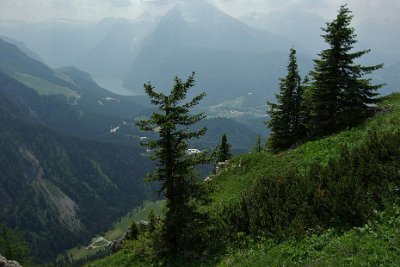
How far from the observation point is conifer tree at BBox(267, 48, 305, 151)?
4406cm

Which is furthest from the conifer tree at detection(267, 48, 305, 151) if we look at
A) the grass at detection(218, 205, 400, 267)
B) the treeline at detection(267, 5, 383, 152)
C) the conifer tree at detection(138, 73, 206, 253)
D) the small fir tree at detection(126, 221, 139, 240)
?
the grass at detection(218, 205, 400, 267)

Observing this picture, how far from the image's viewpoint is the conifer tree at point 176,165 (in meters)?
21.5

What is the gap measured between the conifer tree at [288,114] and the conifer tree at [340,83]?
847 centimetres

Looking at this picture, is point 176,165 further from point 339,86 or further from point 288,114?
point 288,114

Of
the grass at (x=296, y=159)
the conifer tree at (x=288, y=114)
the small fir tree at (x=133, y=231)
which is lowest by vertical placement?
the small fir tree at (x=133, y=231)

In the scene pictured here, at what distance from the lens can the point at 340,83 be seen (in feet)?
112

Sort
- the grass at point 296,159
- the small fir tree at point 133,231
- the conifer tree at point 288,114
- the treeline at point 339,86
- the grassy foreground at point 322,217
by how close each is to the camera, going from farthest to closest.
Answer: the conifer tree at point 288,114 < the small fir tree at point 133,231 < the treeline at point 339,86 < the grass at point 296,159 < the grassy foreground at point 322,217

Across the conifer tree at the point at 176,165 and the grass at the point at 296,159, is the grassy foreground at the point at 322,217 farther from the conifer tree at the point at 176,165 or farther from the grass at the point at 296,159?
the conifer tree at the point at 176,165

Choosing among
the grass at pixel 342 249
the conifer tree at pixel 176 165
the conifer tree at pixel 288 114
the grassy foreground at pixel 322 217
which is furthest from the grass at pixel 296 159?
the conifer tree at pixel 288 114

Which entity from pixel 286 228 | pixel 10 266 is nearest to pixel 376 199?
pixel 286 228

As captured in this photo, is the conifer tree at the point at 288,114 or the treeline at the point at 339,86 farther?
the conifer tree at the point at 288,114

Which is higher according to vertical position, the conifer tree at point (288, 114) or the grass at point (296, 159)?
the conifer tree at point (288, 114)

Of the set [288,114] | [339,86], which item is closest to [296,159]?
[339,86]

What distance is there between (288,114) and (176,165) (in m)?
26.5
